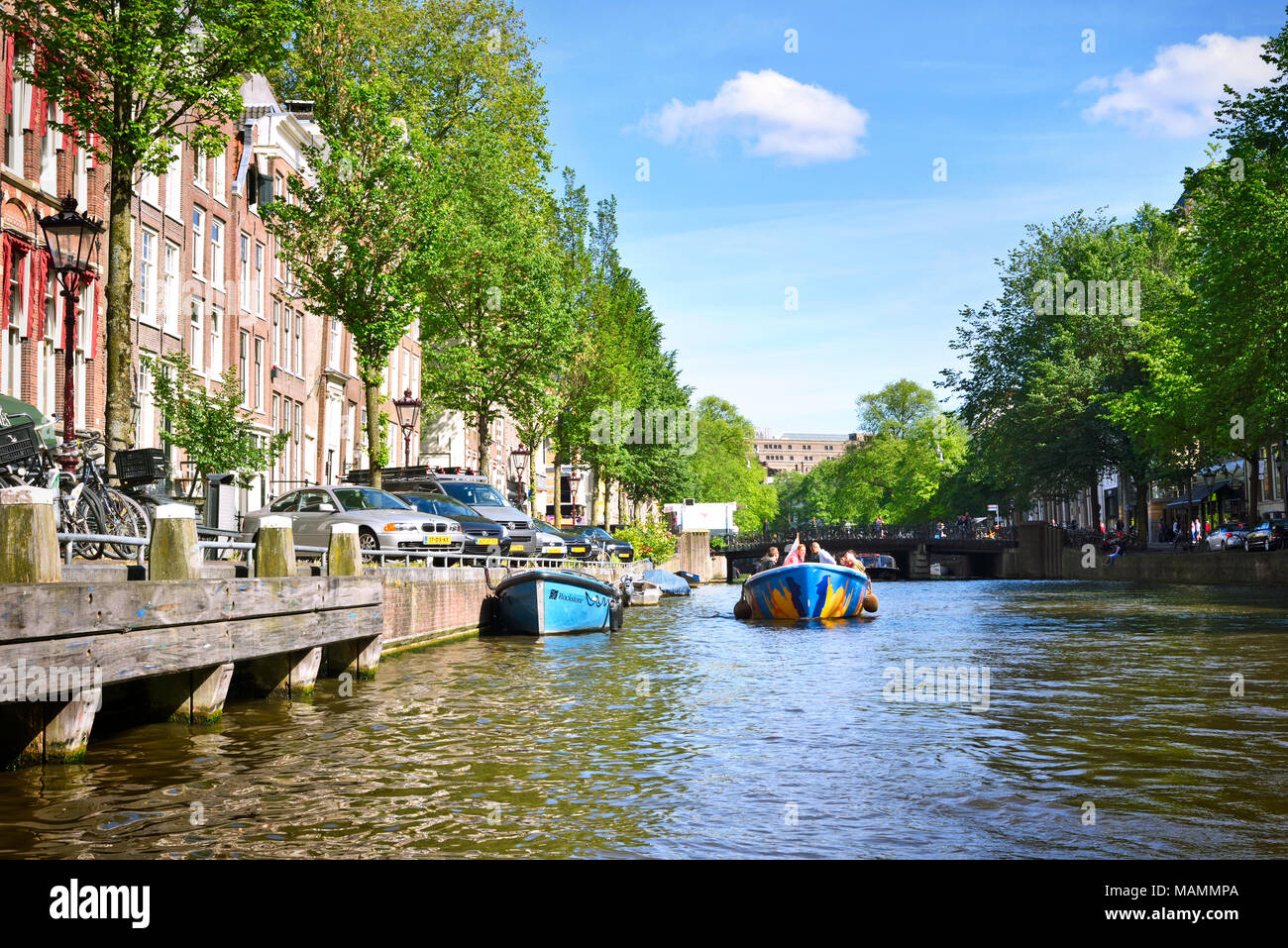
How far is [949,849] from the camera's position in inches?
294

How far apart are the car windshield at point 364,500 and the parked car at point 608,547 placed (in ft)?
63.7

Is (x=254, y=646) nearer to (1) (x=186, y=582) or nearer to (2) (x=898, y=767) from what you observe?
(1) (x=186, y=582)

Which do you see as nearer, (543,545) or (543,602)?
(543,602)

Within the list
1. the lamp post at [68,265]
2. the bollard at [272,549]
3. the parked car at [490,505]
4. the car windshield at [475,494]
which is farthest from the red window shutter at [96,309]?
the bollard at [272,549]

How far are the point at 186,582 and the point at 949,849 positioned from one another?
254 inches

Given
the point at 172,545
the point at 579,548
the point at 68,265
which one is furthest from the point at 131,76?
the point at 579,548

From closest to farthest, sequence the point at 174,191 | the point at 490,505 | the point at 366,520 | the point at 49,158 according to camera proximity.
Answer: the point at 366,520 → the point at 49,158 → the point at 490,505 → the point at 174,191

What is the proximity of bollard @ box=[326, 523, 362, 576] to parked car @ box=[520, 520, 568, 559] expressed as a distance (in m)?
14.9

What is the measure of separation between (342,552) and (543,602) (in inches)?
421

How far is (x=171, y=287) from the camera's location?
3447cm

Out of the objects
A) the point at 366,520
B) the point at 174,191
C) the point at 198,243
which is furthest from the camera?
the point at 198,243

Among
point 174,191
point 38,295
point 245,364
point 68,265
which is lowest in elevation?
point 68,265

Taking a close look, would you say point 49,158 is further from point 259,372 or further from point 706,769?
point 706,769

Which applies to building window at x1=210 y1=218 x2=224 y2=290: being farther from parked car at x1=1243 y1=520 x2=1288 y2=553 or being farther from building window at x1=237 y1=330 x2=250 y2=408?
parked car at x1=1243 y1=520 x2=1288 y2=553
